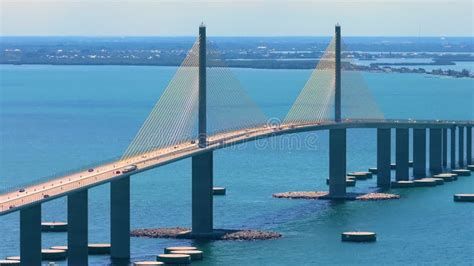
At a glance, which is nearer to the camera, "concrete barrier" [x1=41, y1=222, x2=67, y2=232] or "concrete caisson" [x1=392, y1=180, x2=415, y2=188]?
"concrete barrier" [x1=41, y1=222, x2=67, y2=232]

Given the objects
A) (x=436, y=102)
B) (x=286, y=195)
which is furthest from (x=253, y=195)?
(x=436, y=102)

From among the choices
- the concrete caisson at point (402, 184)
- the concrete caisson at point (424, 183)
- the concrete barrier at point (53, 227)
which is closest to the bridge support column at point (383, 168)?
the concrete caisson at point (402, 184)

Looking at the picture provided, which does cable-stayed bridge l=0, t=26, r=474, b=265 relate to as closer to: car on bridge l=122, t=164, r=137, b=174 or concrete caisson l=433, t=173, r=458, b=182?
car on bridge l=122, t=164, r=137, b=174

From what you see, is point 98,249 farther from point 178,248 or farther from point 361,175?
point 361,175

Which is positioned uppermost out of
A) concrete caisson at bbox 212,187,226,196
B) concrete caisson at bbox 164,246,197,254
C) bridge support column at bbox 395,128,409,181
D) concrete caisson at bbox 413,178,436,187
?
bridge support column at bbox 395,128,409,181

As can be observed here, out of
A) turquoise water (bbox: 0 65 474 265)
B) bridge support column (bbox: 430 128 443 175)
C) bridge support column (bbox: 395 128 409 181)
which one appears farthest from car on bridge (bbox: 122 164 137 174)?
bridge support column (bbox: 430 128 443 175)

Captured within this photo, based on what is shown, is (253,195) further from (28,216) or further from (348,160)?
(28,216)

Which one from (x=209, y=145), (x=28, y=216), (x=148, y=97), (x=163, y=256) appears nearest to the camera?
(x=28, y=216)
